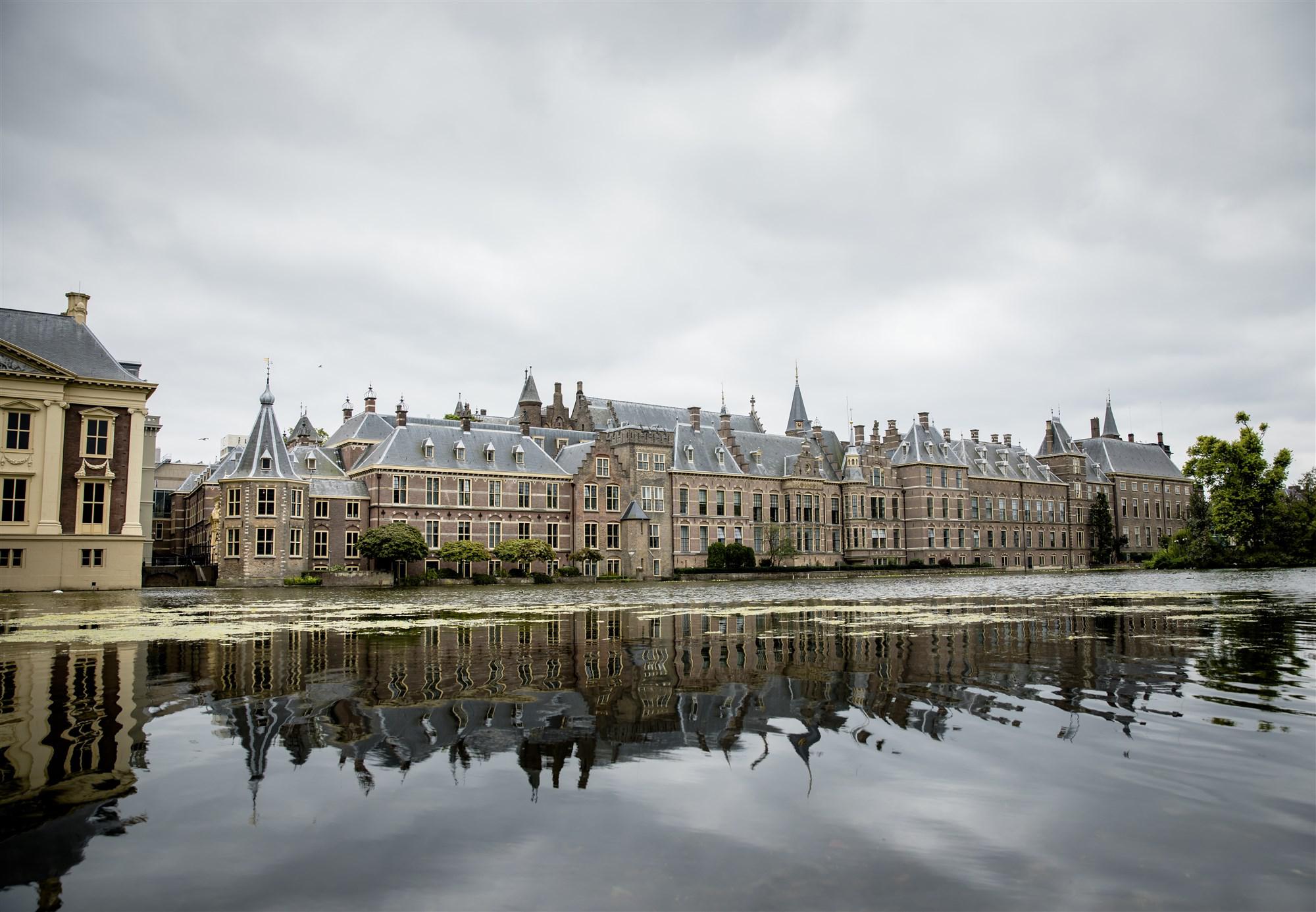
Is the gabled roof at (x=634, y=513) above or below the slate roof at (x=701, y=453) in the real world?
below

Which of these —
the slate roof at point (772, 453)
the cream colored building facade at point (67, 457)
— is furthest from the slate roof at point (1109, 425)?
the cream colored building facade at point (67, 457)

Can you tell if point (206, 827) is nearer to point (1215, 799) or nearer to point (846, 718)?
point (846, 718)

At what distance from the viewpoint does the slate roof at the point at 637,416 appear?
74312 millimetres

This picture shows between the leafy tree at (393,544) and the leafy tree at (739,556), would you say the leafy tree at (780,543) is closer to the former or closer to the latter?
the leafy tree at (739,556)

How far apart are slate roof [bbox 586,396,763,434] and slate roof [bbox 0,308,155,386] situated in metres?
37.6

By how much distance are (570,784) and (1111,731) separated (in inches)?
169

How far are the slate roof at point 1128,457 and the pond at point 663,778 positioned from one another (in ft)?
323

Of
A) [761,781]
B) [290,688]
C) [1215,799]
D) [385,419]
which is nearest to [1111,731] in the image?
[1215,799]

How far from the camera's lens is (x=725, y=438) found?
7475 cm

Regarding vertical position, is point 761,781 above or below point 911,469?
below

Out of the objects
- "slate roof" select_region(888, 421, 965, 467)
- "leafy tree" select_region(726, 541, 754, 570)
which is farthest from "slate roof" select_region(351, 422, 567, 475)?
"slate roof" select_region(888, 421, 965, 467)

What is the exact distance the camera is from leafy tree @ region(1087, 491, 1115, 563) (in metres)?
94.6

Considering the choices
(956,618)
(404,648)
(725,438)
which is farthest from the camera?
(725,438)

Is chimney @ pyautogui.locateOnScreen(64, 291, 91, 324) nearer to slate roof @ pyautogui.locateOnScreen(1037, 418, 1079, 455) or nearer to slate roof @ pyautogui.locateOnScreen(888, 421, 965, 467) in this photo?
slate roof @ pyautogui.locateOnScreen(888, 421, 965, 467)
